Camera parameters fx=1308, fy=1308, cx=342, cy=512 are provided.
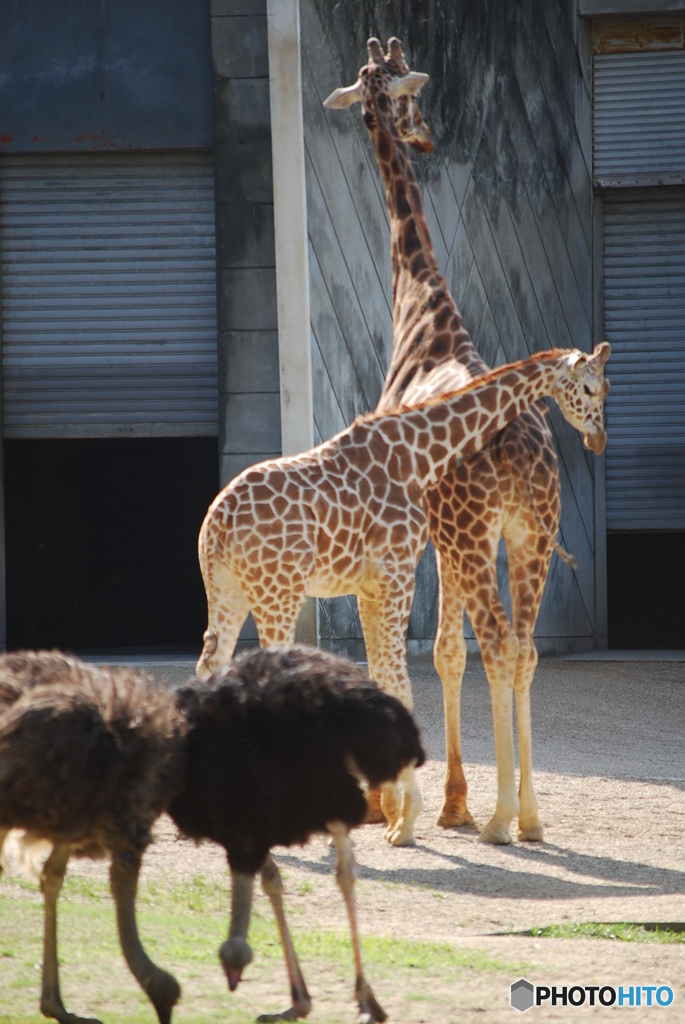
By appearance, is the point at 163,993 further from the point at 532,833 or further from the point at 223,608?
the point at 532,833

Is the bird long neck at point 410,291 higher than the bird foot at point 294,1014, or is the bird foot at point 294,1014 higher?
the bird long neck at point 410,291

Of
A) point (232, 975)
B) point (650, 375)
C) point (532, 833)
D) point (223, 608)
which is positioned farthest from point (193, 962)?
point (650, 375)

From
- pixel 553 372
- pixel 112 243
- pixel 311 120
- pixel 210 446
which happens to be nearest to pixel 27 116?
pixel 112 243

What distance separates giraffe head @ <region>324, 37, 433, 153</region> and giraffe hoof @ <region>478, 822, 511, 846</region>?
4.38m

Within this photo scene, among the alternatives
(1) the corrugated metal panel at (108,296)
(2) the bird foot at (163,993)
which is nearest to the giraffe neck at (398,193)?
(1) the corrugated metal panel at (108,296)

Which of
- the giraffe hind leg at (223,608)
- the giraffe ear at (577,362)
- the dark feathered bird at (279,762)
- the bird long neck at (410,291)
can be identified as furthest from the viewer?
the bird long neck at (410,291)

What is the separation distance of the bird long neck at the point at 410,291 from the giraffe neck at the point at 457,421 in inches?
17.8

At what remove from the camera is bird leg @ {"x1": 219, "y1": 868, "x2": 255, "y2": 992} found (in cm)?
332

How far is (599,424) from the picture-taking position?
7438 millimetres

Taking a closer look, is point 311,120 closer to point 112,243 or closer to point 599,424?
point 112,243

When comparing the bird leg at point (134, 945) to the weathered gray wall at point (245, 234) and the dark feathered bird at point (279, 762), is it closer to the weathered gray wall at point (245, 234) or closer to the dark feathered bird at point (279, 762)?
the dark feathered bird at point (279, 762)

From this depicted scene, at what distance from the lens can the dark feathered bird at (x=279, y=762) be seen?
11.3 feet

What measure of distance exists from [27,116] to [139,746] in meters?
10.8

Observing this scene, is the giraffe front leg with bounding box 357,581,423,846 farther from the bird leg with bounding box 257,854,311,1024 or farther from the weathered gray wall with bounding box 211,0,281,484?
the weathered gray wall with bounding box 211,0,281,484
